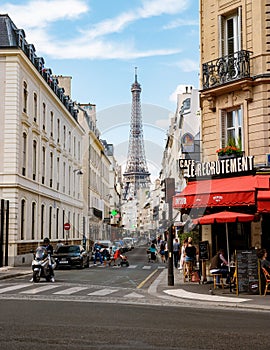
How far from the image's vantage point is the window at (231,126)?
20347 mm

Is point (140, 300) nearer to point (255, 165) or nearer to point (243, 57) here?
point (255, 165)

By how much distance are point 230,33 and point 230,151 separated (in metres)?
4.84

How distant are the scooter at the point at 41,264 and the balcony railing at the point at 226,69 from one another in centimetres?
873

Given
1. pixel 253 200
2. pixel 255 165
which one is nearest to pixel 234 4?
Answer: pixel 255 165

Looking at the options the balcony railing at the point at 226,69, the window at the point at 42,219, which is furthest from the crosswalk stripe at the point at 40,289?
the window at the point at 42,219

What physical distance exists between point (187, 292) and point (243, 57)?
8.44 metres

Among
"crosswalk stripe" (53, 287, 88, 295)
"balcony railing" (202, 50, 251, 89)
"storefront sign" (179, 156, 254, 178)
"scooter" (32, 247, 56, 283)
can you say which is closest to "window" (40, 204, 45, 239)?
"scooter" (32, 247, 56, 283)

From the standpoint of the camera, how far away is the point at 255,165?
61.7 feet

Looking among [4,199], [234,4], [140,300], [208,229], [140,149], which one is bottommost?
[140,300]

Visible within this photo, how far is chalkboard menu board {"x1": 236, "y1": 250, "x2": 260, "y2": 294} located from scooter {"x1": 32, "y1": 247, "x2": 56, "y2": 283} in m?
7.66

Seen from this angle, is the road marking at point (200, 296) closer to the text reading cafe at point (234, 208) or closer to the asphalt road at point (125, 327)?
the text reading cafe at point (234, 208)

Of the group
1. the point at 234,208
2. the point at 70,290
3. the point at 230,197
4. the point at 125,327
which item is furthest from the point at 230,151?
the point at 125,327

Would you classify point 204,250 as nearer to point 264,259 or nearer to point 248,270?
point 248,270

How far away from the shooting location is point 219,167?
19.5 m
